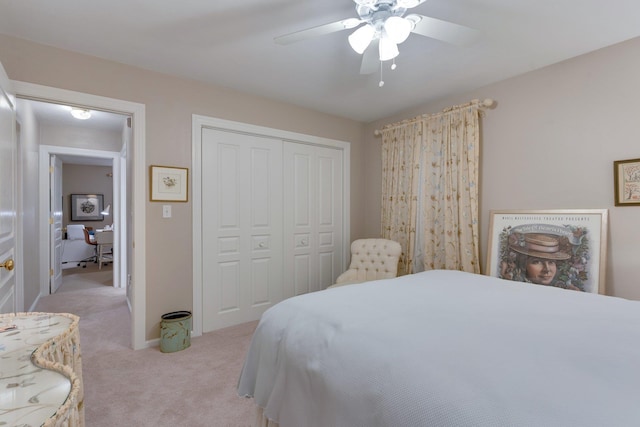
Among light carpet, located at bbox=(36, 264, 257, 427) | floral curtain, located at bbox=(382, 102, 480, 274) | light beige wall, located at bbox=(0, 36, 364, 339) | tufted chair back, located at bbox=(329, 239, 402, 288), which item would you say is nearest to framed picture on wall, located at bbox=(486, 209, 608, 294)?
floral curtain, located at bbox=(382, 102, 480, 274)

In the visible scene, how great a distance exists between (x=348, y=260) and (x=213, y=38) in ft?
9.70

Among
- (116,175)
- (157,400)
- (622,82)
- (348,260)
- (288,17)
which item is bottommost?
(157,400)

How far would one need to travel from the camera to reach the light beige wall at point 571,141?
2.22 meters

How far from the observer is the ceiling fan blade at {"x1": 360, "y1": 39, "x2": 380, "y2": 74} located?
188cm

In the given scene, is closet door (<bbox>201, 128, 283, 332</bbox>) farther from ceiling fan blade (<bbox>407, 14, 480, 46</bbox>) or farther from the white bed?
the white bed

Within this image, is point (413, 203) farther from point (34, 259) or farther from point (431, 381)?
point (34, 259)

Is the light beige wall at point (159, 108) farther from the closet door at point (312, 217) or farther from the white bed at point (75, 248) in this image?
the white bed at point (75, 248)

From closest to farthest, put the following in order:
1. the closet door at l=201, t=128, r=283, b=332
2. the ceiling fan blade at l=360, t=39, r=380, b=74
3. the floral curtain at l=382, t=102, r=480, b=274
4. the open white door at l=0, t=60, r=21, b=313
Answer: the open white door at l=0, t=60, r=21, b=313 → the ceiling fan blade at l=360, t=39, r=380, b=74 → the floral curtain at l=382, t=102, r=480, b=274 → the closet door at l=201, t=128, r=283, b=332

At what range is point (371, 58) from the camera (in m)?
1.97

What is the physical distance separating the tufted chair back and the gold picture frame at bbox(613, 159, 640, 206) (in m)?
1.82

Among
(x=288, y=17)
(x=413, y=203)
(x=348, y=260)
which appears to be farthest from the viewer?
(x=348, y=260)

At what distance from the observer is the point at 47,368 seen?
2.72 ft

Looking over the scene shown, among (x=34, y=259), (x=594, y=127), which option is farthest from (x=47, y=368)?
(x=34, y=259)

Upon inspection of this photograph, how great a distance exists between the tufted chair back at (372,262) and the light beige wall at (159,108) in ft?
5.46
